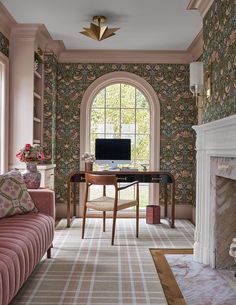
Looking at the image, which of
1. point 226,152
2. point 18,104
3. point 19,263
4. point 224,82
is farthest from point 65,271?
point 18,104

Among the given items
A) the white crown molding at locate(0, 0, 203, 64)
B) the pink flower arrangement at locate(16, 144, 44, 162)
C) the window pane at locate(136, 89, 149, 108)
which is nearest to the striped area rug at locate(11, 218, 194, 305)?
the pink flower arrangement at locate(16, 144, 44, 162)

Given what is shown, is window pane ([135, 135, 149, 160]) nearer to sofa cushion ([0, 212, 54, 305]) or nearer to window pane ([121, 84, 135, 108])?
window pane ([121, 84, 135, 108])

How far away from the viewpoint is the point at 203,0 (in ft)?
12.1

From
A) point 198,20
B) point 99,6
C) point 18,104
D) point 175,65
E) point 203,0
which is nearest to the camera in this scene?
point 203,0

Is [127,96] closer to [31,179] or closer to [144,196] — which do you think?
[144,196]

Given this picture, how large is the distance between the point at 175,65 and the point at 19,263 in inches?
179

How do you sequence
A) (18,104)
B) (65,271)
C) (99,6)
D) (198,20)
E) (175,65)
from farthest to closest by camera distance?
(175,65), (18,104), (198,20), (99,6), (65,271)

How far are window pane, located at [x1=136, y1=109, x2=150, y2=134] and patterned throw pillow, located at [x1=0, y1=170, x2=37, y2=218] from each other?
3019mm

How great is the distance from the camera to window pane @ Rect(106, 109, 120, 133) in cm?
627

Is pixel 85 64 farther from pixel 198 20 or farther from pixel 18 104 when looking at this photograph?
pixel 198 20

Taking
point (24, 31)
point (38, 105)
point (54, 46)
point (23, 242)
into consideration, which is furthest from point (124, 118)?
point (23, 242)

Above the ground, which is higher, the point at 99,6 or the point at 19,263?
the point at 99,6

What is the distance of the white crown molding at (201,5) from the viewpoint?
3.68 metres

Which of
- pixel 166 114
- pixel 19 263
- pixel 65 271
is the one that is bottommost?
pixel 65 271
